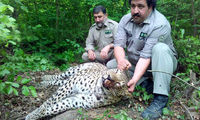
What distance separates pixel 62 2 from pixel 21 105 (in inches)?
205

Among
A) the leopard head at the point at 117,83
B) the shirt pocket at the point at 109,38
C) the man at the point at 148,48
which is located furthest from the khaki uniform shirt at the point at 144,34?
the shirt pocket at the point at 109,38

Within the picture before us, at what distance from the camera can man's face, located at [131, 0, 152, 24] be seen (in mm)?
3645

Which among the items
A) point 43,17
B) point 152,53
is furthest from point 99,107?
point 43,17

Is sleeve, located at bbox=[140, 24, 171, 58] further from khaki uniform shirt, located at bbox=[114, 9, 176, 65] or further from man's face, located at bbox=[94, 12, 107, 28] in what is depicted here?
man's face, located at bbox=[94, 12, 107, 28]

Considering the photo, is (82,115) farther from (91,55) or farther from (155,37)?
(91,55)

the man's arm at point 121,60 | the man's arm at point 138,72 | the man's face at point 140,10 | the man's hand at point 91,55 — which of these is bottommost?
the man's hand at point 91,55

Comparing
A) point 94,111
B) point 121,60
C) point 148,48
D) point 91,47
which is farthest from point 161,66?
point 91,47

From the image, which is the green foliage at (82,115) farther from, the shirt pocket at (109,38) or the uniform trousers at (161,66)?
the shirt pocket at (109,38)

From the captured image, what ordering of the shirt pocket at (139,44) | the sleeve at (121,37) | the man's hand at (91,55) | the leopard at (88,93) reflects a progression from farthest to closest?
1. the man's hand at (91,55)
2. the sleeve at (121,37)
3. the shirt pocket at (139,44)
4. the leopard at (88,93)

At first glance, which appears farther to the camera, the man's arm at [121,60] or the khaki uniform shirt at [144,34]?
the khaki uniform shirt at [144,34]

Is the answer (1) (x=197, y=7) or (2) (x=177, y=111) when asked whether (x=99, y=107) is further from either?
(1) (x=197, y=7)

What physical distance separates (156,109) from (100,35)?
3.14 m

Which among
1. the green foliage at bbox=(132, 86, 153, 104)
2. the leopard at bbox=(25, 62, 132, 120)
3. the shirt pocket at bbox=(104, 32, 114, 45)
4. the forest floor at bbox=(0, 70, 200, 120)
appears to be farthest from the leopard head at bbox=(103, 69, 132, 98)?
the shirt pocket at bbox=(104, 32, 114, 45)

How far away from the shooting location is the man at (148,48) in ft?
11.3
